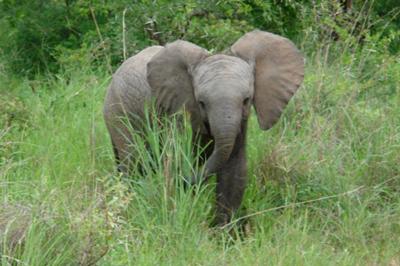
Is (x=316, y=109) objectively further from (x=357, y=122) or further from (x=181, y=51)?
(x=181, y=51)

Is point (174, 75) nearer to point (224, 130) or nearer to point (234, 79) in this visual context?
point (234, 79)

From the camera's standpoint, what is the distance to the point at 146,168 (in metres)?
5.96

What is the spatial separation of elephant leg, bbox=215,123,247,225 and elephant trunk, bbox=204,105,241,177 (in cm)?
47

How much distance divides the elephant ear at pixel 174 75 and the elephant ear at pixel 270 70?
24 cm

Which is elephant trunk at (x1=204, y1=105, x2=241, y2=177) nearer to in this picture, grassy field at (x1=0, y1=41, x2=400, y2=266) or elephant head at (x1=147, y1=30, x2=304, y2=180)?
elephant head at (x1=147, y1=30, x2=304, y2=180)

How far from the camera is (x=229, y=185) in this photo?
6227 mm

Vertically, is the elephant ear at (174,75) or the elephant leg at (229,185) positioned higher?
the elephant ear at (174,75)

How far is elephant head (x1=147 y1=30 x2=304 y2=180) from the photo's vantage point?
5785mm

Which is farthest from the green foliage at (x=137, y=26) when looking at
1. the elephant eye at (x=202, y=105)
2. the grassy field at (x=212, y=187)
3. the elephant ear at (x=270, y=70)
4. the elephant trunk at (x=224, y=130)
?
the elephant trunk at (x=224, y=130)

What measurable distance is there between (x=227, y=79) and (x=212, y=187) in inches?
35.2

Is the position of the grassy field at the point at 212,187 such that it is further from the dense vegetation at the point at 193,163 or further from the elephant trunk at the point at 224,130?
the elephant trunk at the point at 224,130

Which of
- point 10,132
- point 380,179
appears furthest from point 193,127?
point 10,132

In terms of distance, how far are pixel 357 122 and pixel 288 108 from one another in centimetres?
47

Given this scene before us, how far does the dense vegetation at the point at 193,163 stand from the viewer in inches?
200
